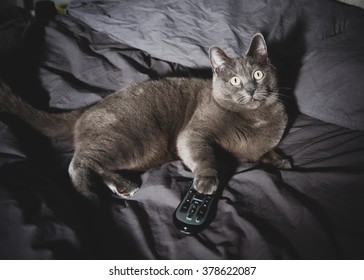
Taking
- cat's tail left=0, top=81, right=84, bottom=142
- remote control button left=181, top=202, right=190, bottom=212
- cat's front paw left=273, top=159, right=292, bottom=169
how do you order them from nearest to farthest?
remote control button left=181, top=202, right=190, bottom=212, cat's front paw left=273, top=159, right=292, bottom=169, cat's tail left=0, top=81, right=84, bottom=142

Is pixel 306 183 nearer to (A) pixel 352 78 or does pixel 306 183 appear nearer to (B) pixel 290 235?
(B) pixel 290 235

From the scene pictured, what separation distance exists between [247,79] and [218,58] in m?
0.18

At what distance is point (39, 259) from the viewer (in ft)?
2.11

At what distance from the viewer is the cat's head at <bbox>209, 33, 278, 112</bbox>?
1197mm

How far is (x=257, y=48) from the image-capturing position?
1261 mm

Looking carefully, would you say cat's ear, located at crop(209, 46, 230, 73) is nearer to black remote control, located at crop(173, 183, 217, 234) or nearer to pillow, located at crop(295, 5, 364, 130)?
pillow, located at crop(295, 5, 364, 130)

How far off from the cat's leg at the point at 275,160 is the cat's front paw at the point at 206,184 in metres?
0.29

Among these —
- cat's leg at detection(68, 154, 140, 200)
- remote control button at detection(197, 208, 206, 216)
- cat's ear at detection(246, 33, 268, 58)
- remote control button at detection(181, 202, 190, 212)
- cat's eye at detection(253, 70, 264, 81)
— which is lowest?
cat's leg at detection(68, 154, 140, 200)

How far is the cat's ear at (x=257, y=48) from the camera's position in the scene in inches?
48.4

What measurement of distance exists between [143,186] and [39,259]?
1.41 feet

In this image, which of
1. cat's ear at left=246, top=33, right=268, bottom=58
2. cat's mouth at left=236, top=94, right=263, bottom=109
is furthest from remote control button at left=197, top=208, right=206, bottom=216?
cat's ear at left=246, top=33, right=268, bottom=58

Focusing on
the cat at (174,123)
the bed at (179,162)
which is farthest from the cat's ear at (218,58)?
the bed at (179,162)

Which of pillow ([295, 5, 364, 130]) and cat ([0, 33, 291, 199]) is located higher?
pillow ([295, 5, 364, 130])
